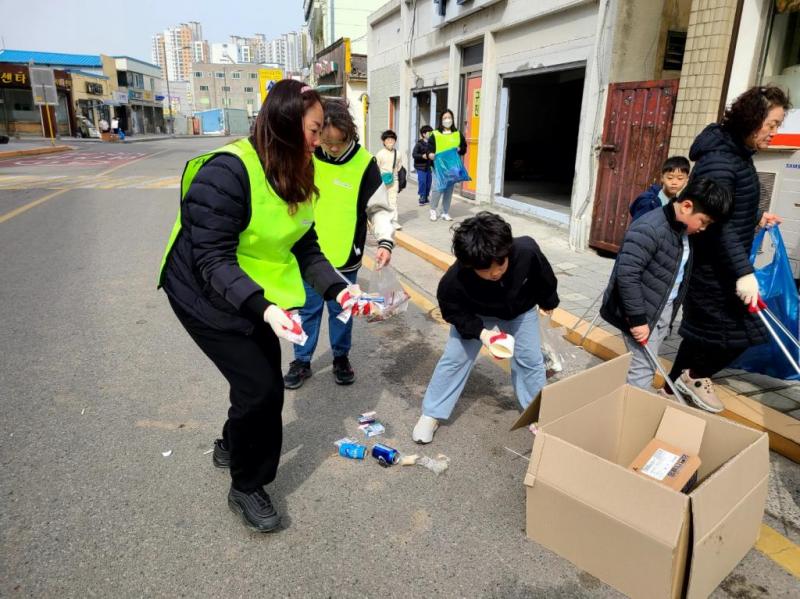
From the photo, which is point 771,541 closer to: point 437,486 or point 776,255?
point 437,486

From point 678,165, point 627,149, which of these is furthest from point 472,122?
point 678,165

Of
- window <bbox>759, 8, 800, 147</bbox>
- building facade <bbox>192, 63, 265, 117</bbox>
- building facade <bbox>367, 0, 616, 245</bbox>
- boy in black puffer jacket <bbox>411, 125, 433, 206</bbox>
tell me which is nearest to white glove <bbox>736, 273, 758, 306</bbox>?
window <bbox>759, 8, 800, 147</bbox>

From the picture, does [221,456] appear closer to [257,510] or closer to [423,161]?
[257,510]

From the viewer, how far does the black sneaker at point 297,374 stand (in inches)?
159

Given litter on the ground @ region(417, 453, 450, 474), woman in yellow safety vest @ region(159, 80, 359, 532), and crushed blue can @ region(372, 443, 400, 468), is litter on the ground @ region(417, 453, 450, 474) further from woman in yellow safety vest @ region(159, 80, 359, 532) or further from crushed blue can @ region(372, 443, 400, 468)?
woman in yellow safety vest @ region(159, 80, 359, 532)

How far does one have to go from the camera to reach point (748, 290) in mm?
3129

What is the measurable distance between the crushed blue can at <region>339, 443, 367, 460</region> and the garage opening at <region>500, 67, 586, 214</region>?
1357 cm

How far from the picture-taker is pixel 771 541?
101 inches

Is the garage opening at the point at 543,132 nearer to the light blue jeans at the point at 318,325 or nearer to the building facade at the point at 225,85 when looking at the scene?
the light blue jeans at the point at 318,325

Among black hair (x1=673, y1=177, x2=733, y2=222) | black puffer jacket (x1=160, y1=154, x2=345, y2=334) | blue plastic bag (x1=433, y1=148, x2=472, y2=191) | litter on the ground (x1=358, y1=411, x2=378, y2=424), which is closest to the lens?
black puffer jacket (x1=160, y1=154, x2=345, y2=334)

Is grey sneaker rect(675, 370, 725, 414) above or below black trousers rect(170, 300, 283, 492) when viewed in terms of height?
below

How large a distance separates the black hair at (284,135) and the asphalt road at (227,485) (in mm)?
1477

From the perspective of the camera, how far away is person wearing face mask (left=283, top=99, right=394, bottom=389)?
365cm

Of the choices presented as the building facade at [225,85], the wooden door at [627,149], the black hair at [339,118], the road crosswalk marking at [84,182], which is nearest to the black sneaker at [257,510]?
the black hair at [339,118]
